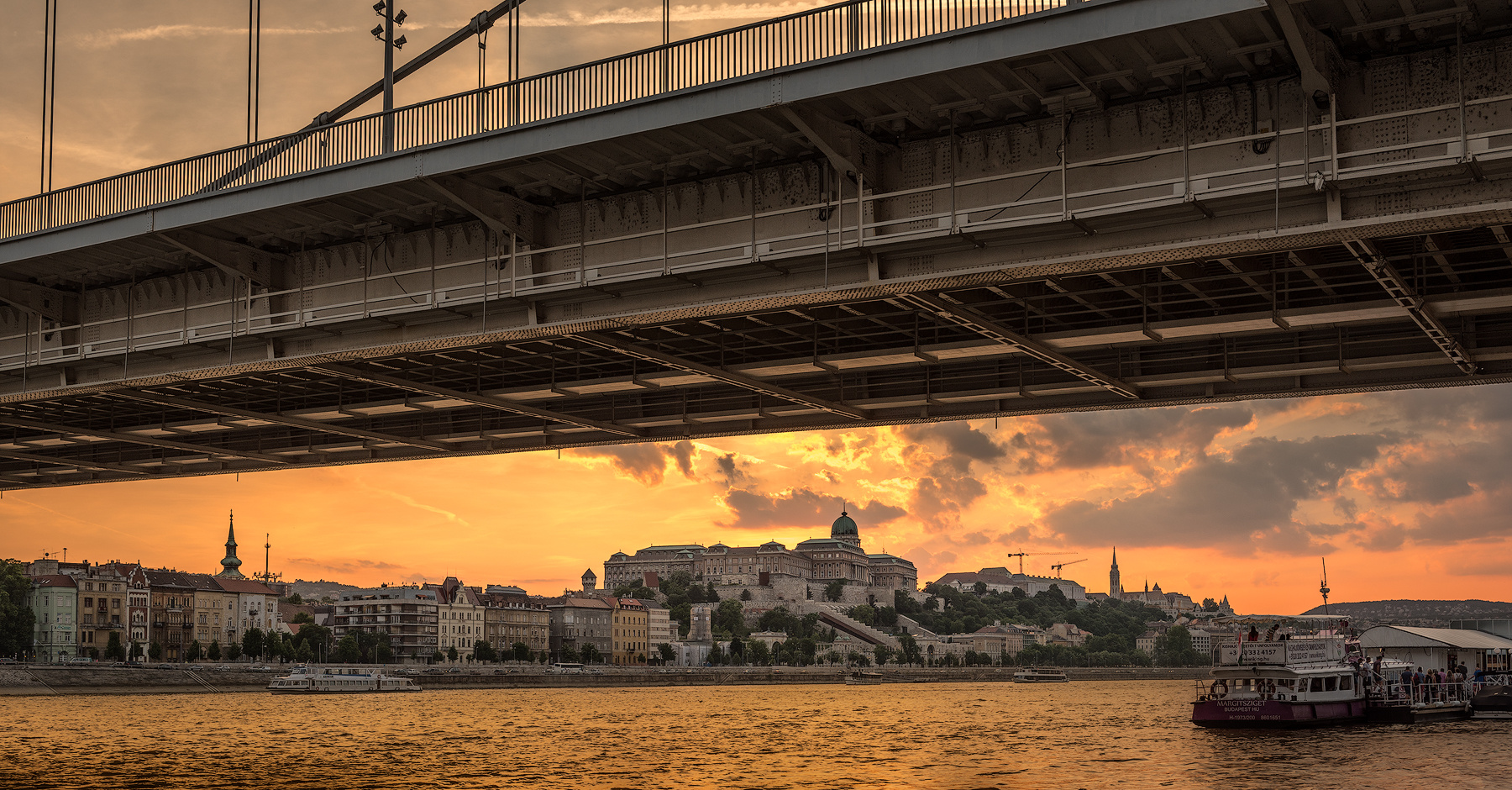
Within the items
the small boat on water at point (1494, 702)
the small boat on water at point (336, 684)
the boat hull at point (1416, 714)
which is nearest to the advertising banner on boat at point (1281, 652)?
the boat hull at point (1416, 714)

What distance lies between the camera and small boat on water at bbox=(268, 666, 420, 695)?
423 feet

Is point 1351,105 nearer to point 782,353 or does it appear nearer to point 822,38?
point 822,38

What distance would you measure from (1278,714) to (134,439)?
44.5 metres

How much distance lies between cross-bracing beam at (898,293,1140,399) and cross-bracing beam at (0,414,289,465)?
25632 mm

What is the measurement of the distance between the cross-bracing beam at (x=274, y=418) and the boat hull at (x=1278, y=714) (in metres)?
36.5

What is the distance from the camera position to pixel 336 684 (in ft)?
433

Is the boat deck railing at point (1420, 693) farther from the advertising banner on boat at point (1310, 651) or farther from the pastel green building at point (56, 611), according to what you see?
the pastel green building at point (56, 611)

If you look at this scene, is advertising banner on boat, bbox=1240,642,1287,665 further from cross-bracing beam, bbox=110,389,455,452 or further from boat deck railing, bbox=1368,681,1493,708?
cross-bracing beam, bbox=110,389,455,452

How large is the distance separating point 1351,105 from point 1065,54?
4171 mm

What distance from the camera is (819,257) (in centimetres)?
2409

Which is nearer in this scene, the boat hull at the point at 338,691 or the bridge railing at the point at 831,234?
the bridge railing at the point at 831,234

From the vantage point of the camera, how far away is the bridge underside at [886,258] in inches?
802

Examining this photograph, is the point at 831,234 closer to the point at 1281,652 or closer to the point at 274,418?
the point at 274,418

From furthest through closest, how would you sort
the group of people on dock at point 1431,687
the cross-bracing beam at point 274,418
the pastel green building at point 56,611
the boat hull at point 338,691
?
the pastel green building at point 56,611, the boat hull at point 338,691, the group of people on dock at point 1431,687, the cross-bracing beam at point 274,418
